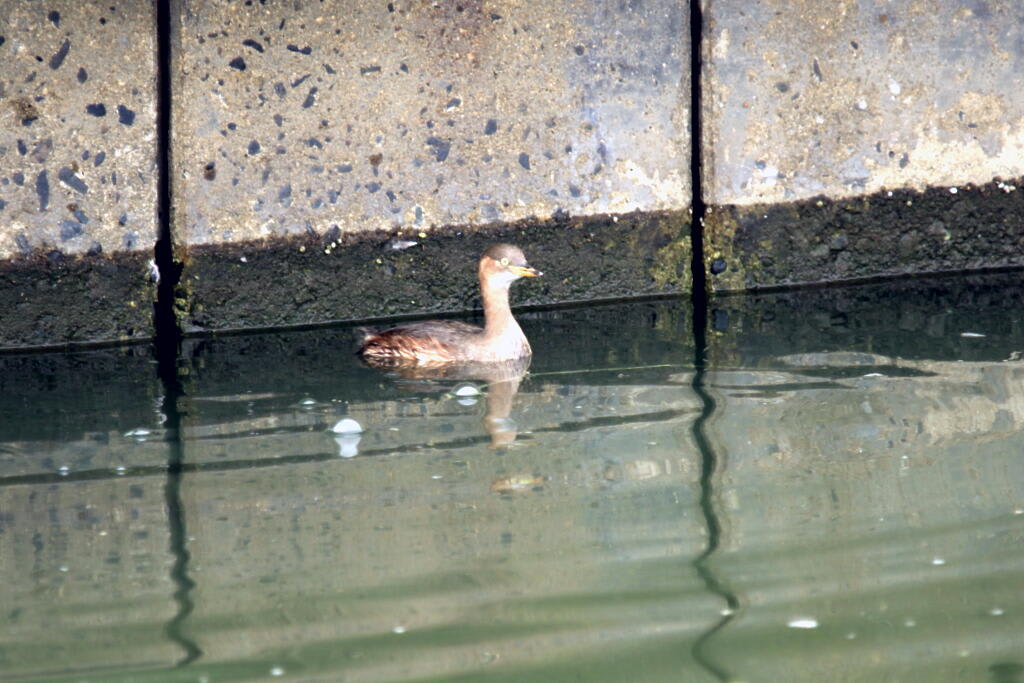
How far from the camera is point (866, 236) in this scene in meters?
8.05

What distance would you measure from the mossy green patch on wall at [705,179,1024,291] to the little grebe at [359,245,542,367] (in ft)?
4.26

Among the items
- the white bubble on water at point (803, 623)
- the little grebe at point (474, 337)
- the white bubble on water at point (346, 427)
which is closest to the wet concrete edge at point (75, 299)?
the little grebe at point (474, 337)

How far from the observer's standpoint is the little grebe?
22.5 ft

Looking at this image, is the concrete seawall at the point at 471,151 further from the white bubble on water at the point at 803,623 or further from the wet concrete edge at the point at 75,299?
the white bubble on water at the point at 803,623

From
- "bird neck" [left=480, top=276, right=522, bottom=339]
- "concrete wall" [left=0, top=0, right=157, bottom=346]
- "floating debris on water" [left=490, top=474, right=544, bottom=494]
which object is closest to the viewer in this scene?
"floating debris on water" [left=490, top=474, right=544, bottom=494]

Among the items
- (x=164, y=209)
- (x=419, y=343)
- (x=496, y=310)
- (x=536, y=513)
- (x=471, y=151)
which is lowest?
(x=536, y=513)

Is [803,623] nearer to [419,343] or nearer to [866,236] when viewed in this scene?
[419,343]

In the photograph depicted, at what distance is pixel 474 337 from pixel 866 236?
2.39 m

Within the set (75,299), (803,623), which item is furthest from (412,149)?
(803,623)

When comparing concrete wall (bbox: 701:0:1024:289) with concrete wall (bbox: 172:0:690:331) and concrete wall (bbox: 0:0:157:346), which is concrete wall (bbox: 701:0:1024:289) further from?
concrete wall (bbox: 0:0:157:346)

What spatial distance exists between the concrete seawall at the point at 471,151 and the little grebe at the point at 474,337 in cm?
54

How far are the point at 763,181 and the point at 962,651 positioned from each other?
446 centimetres

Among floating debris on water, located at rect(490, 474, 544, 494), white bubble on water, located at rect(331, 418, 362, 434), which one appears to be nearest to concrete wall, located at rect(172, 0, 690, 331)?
white bubble on water, located at rect(331, 418, 362, 434)

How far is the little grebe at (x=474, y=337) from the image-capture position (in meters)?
6.86
